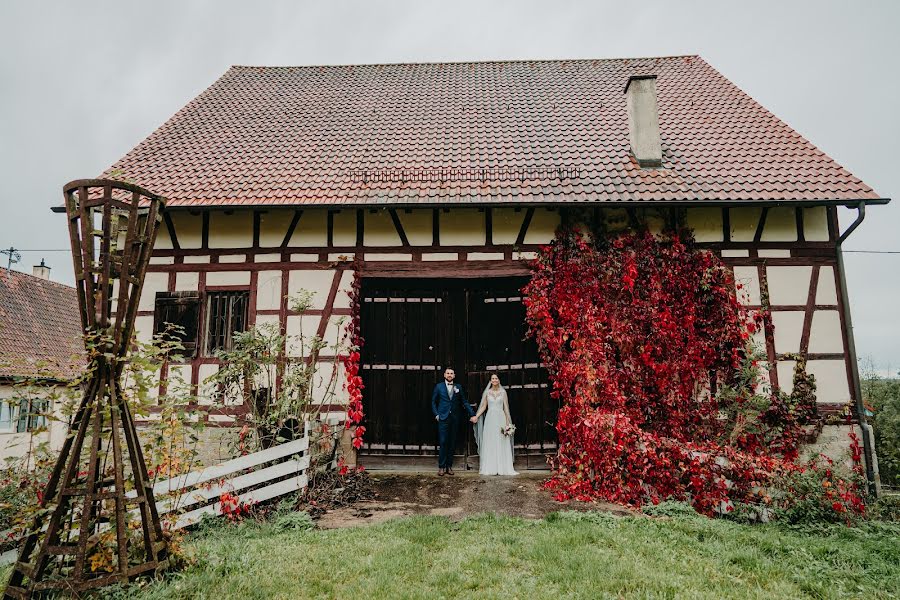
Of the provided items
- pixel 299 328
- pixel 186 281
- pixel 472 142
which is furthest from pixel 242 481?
pixel 472 142

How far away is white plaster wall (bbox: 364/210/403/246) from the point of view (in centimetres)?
835

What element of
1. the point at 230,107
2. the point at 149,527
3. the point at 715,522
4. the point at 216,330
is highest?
the point at 230,107

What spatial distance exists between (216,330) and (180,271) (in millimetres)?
1074

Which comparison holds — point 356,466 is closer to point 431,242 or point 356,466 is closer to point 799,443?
point 431,242

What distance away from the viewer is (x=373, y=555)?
14.6ft

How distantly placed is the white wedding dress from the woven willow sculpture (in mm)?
4806

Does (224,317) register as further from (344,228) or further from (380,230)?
(380,230)

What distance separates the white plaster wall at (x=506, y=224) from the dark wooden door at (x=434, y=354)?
69cm

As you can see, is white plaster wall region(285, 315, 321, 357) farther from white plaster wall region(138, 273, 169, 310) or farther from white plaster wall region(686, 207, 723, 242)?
white plaster wall region(686, 207, 723, 242)

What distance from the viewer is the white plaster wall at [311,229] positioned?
27.5 ft

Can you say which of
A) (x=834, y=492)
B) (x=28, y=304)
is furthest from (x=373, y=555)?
(x=28, y=304)

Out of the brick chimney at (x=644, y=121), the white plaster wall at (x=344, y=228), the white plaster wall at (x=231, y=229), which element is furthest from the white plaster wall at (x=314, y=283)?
the brick chimney at (x=644, y=121)

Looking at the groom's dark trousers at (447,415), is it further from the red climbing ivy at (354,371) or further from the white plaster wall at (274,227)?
the white plaster wall at (274,227)

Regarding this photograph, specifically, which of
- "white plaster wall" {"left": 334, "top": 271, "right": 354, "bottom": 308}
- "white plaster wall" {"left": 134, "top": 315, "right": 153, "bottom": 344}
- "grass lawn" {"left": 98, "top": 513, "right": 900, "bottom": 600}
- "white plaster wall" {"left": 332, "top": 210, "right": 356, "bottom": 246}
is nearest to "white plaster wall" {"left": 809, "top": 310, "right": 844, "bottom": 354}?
"grass lawn" {"left": 98, "top": 513, "right": 900, "bottom": 600}
